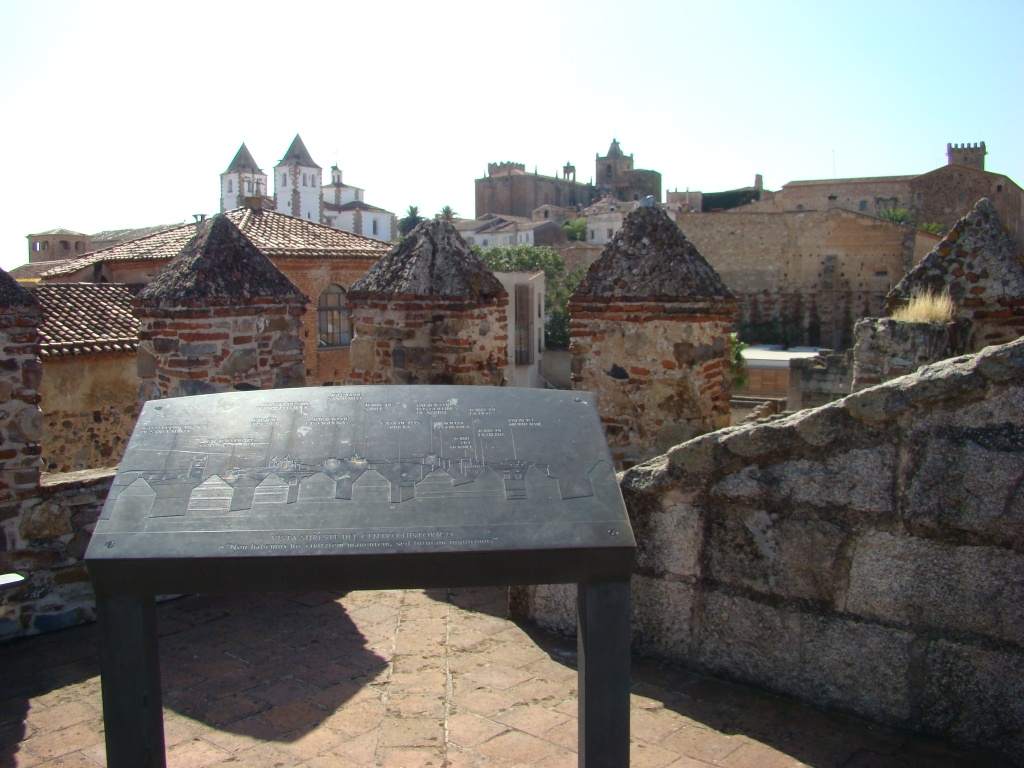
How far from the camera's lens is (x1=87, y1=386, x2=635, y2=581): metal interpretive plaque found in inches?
95.9

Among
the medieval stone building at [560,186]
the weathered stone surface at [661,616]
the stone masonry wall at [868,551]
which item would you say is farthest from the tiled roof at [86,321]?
the medieval stone building at [560,186]

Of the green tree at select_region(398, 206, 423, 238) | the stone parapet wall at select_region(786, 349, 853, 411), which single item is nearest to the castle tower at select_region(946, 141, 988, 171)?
the green tree at select_region(398, 206, 423, 238)

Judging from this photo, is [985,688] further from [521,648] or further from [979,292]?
[979,292]

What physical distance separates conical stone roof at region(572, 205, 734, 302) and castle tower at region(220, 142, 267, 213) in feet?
214

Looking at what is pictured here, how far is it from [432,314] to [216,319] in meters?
1.34

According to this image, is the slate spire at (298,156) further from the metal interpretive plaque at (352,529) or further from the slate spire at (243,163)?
the metal interpretive plaque at (352,529)

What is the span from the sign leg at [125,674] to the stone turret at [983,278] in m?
5.81

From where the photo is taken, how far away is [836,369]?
1051 centimetres

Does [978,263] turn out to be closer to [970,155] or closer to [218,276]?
[218,276]

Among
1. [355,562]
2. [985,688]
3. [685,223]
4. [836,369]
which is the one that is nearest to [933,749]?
[985,688]

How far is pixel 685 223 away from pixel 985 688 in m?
33.1

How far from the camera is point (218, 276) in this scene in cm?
535

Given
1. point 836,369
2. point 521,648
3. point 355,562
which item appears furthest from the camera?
point 836,369

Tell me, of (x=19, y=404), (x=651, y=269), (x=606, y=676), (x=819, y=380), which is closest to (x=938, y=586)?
(x=606, y=676)
